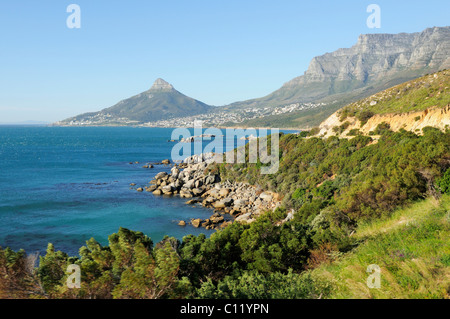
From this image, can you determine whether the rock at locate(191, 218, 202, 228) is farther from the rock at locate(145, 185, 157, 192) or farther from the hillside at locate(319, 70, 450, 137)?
the hillside at locate(319, 70, 450, 137)

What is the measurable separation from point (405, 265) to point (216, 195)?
36.8 m

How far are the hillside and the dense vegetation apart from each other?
8.67 metres

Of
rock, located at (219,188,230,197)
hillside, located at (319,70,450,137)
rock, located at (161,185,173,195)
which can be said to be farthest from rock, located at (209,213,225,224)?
hillside, located at (319,70,450,137)

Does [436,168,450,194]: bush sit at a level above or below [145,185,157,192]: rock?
above

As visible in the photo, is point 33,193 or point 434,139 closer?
point 434,139

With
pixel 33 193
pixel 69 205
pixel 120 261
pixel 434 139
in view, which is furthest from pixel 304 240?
pixel 33 193

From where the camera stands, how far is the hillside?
31406 millimetres

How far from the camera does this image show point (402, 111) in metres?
36.6

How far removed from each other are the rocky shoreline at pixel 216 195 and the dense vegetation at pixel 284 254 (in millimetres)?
10778

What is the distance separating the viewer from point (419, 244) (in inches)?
355

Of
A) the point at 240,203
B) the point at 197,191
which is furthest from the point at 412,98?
the point at 197,191
